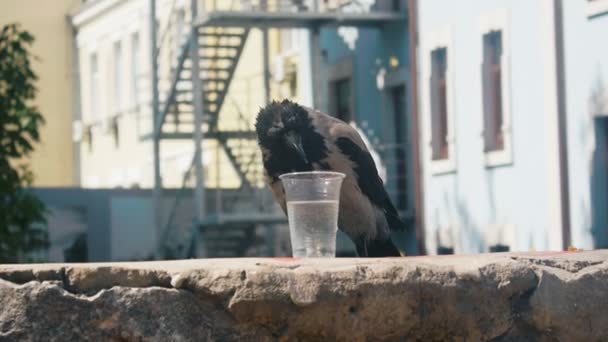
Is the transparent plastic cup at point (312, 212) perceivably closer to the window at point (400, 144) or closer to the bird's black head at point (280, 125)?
the bird's black head at point (280, 125)

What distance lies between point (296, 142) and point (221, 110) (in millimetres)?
25154

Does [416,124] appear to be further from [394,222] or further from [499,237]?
[394,222]

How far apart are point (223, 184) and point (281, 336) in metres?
34.7

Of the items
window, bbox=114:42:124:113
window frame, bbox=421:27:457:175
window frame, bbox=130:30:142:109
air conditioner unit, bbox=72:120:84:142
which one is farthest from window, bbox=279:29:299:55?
air conditioner unit, bbox=72:120:84:142

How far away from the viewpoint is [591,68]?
24.9 metres

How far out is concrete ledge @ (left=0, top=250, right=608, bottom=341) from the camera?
18.4 ft

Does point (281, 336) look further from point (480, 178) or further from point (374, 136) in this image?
point (374, 136)

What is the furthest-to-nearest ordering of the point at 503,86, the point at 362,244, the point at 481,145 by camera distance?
the point at 481,145 < the point at 503,86 < the point at 362,244

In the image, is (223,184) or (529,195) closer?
(529,195)

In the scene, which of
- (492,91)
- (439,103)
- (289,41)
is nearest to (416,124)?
(439,103)

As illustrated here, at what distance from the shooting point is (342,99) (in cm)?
3566

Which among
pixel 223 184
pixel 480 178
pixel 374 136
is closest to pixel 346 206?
pixel 480 178

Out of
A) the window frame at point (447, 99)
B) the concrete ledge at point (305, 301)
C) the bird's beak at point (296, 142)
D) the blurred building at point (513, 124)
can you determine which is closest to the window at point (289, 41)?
the blurred building at point (513, 124)

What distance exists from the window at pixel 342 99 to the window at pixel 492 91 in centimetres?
637
